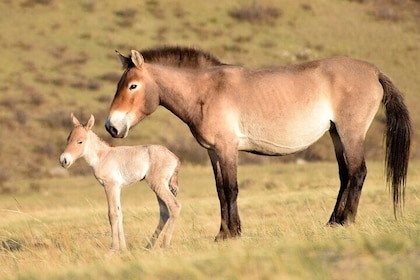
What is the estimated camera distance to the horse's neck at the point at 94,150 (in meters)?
12.1

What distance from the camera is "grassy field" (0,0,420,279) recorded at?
814 centimetres

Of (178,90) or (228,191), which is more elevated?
(178,90)

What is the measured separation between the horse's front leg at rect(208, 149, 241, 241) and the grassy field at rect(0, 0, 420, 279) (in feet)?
0.96

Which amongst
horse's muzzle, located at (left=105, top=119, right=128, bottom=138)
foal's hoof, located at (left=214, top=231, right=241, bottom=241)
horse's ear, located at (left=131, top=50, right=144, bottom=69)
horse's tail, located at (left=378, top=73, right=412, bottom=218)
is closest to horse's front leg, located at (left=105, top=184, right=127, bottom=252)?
horse's muzzle, located at (left=105, top=119, right=128, bottom=138)

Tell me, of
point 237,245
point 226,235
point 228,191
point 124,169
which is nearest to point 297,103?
point 228,191

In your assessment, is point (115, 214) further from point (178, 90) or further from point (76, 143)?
point (178, 90)

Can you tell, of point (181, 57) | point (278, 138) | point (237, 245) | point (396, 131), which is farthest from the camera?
point (396, 131)

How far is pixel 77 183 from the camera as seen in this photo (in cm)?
2886

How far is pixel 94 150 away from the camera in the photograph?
39.8 feet

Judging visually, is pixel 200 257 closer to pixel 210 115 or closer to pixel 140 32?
pixel 210 115

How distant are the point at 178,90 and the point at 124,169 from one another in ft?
3.86

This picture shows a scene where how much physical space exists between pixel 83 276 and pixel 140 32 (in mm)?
41291

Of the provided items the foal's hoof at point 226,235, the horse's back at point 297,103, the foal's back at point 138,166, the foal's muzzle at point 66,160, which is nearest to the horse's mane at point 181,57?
the horse's back at point 297,103

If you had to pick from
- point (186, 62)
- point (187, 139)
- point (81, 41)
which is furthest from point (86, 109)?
point (186, 62)
